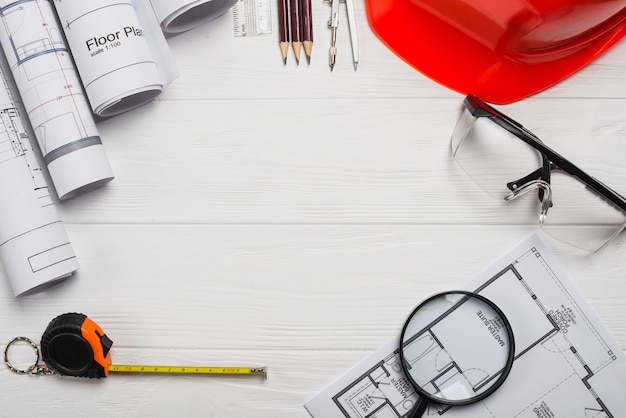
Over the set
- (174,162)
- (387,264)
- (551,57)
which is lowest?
(387,264)

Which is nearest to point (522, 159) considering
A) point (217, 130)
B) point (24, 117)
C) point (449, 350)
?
point (449, 350)

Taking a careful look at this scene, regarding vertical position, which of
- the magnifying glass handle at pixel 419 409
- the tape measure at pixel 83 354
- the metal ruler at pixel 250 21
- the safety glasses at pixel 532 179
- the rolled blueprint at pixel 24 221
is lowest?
the magnifying glass handle at pixel 419 409

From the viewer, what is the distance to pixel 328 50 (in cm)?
78

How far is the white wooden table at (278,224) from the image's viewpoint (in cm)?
77

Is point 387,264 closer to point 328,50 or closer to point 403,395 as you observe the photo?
point 403,395

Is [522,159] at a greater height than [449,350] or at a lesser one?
greater

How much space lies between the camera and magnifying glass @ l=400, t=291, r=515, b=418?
0.75 m

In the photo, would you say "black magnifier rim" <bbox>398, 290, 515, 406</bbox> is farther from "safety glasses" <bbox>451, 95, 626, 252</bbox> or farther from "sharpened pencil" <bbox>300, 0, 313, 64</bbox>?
"sharpened pencil" <bbox>300, 0, 313, 64</bbox>

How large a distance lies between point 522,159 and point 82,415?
62 centimetres

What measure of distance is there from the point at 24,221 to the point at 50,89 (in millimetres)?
153

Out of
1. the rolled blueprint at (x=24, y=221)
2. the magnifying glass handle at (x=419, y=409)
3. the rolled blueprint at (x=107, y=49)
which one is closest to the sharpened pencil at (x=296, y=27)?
the rolled blueprint at (x=107, y=49)

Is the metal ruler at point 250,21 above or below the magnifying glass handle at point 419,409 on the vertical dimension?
Answer: above

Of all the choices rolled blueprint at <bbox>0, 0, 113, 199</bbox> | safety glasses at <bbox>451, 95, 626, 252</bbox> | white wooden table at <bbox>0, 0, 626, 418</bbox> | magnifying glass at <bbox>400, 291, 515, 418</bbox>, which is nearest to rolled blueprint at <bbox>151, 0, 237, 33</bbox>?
white wooden table at <bbox>0, 0, 626, 418</bbox>

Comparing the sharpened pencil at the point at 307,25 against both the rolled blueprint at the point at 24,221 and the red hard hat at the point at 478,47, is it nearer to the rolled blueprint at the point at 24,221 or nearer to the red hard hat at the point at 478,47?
the red hard hat at the point at 478,47
